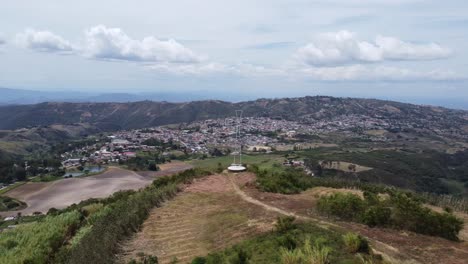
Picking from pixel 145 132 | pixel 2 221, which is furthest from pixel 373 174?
pixel 145 132

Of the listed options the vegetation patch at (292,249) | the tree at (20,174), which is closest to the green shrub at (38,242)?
the vegetation patch at (292,249)

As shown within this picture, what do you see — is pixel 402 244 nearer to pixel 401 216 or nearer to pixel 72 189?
pixel 401 216

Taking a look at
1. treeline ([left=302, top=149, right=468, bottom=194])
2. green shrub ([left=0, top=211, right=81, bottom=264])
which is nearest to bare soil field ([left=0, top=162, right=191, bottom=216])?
green shrub ([left=0, top=211, right=81, bottom=264])

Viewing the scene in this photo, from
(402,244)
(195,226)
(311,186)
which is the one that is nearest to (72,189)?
(311,186)

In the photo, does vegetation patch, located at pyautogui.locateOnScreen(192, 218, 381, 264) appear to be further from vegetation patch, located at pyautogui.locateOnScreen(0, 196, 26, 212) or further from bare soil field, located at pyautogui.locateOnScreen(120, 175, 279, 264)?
vegetation patch, located at pyautogui.locateOnScreen(0, 196, 26, 212)

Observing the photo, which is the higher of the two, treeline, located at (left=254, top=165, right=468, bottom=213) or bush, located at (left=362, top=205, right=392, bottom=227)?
bush, located at (left=362, top=205, right=392, bottom=227)

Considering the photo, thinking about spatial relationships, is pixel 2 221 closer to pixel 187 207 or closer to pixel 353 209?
pixel 187 207
